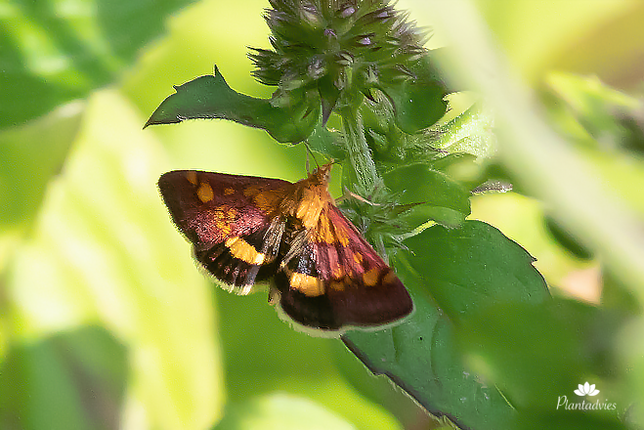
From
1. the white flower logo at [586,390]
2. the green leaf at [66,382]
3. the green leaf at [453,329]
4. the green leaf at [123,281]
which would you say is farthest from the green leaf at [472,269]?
the green leaf at [66,382]

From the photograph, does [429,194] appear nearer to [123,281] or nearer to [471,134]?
[471,134]

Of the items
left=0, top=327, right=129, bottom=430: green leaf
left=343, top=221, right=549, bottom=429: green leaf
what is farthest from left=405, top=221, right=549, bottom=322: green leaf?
left=0, top=327, right=129, bottom=430: green leaf

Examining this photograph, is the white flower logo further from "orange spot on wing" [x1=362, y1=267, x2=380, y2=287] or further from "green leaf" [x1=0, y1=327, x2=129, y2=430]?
"green leaf" [x1=0, y1=327, x2=129, y2=430]

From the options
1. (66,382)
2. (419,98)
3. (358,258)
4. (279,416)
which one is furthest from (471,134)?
(66,382)

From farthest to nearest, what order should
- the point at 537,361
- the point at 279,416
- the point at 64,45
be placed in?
the point at 64,45
the point at 279,416
the point at 537,361

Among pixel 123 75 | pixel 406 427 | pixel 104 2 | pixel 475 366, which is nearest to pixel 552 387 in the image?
pixel 475 366

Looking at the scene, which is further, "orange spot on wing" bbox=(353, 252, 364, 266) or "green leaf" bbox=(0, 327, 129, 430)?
"green leaf" bbox=(0, 327, 129, 430)

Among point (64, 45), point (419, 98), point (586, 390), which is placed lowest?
point (586, 390)
